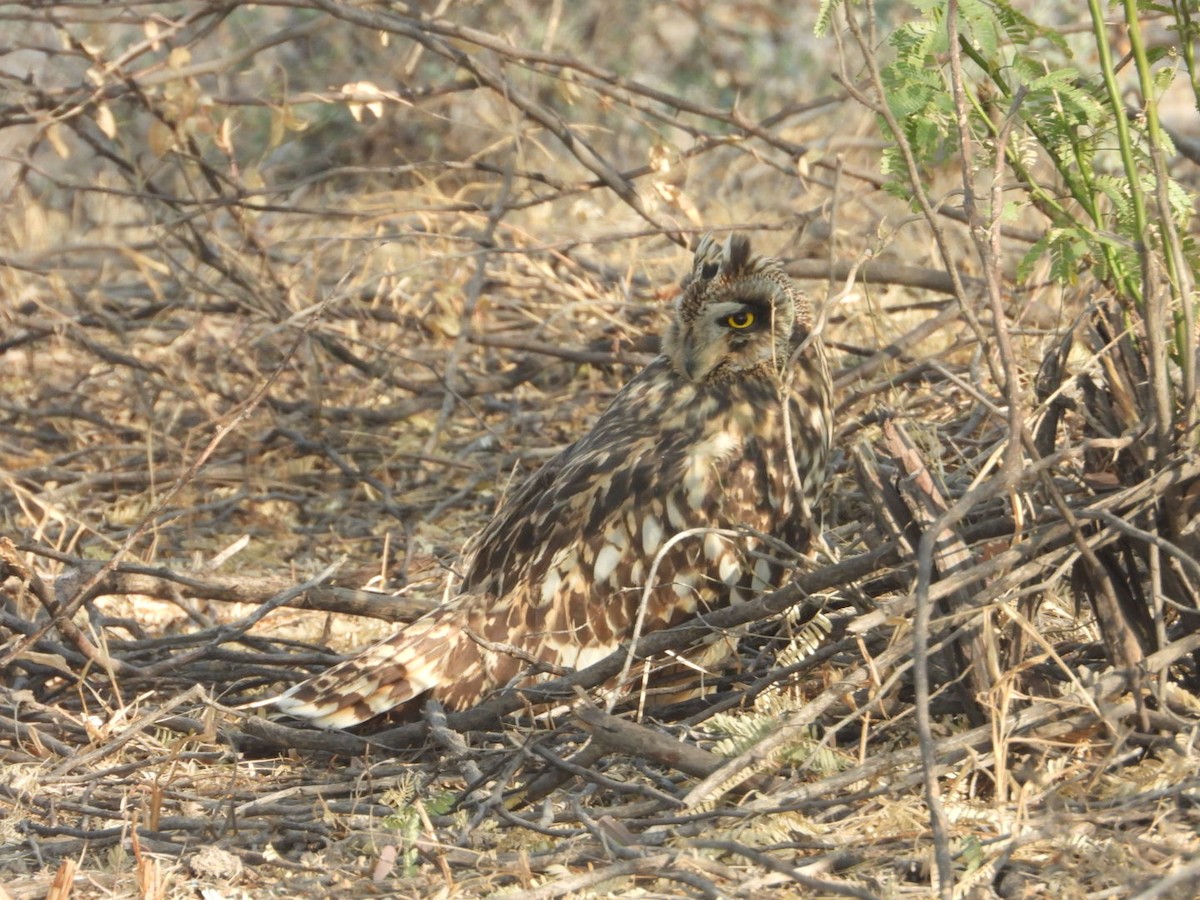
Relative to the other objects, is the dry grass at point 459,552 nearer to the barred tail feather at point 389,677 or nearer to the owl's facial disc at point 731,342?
the barred tail feather at point 389,677

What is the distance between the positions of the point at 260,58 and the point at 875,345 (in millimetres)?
6839

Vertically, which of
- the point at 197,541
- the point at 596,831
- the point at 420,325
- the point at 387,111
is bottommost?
the point at 197,541

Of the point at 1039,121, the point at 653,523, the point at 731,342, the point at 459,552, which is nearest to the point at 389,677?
the point at 653,523

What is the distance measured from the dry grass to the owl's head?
46cm

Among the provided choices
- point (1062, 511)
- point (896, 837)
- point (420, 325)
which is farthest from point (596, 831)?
point (420, 325)

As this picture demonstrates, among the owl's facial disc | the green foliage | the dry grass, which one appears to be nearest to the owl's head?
the owl's facial disc

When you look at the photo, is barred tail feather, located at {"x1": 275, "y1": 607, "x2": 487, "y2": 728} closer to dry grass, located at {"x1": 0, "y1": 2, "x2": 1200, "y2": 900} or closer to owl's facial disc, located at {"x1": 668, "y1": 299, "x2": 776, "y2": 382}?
dry grass, located at {"x1": 0, "y1": 2, "x2": 1200, "y2": 900}

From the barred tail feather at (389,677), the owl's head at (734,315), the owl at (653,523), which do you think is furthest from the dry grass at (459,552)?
the owl's head at (734,315)

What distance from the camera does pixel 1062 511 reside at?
2.69 m

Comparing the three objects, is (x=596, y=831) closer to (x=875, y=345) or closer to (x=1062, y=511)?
(x=1062, y=511)

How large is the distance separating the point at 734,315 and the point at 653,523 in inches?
24.1

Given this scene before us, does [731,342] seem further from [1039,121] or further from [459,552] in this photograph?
[459,552]

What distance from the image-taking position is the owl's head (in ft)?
13.2

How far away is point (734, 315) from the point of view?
4051 mm
